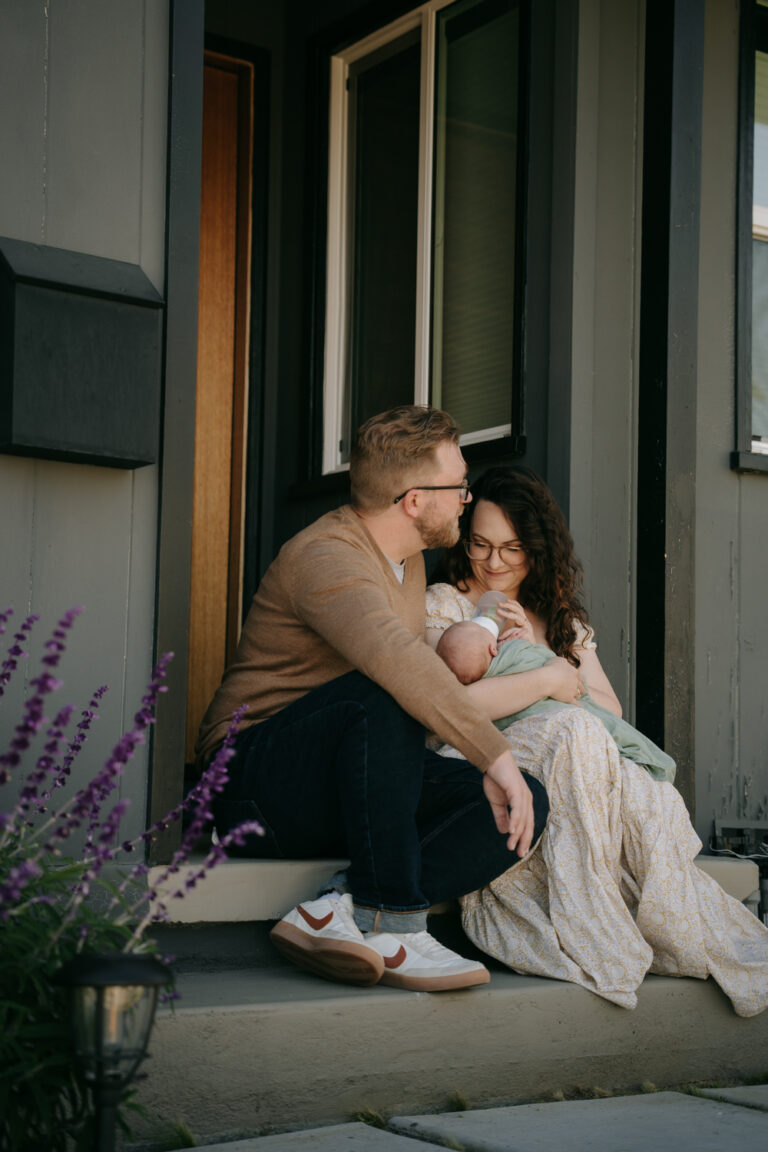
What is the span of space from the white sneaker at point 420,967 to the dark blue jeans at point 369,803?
0.04 metres

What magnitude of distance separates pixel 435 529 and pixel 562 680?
453mm

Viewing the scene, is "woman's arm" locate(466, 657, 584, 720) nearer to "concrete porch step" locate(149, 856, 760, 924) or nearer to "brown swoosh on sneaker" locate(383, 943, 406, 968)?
"concrete porch step" locate(149, 856, 760, 924)

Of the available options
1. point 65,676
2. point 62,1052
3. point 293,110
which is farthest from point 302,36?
point 62,1052

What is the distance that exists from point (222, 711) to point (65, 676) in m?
0.39

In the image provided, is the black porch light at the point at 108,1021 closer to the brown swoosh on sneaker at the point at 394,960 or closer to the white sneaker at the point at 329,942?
the white sneaker at the point at 329,942

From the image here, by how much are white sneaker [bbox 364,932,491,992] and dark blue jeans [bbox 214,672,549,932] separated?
0.04 metres

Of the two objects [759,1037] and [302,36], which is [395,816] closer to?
[759,1037]

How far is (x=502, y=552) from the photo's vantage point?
11.2 feet

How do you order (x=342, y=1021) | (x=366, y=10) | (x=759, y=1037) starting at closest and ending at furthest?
(x=342, y=1021)
(x=759, y=1037)
(x=366, y=10)

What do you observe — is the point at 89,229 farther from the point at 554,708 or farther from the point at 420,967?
the point at 420,967

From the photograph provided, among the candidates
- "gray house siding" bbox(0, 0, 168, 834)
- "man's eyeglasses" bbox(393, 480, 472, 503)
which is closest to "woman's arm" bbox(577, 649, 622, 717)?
"man's eyeglasses" bbox(393, 480, 472, 503)

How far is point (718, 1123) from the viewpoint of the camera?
2453 millimetres

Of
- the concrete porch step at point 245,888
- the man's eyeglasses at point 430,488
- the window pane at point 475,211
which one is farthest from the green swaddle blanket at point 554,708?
the window pane at point 475,211

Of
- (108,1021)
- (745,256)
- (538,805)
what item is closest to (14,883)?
(108,1021)
